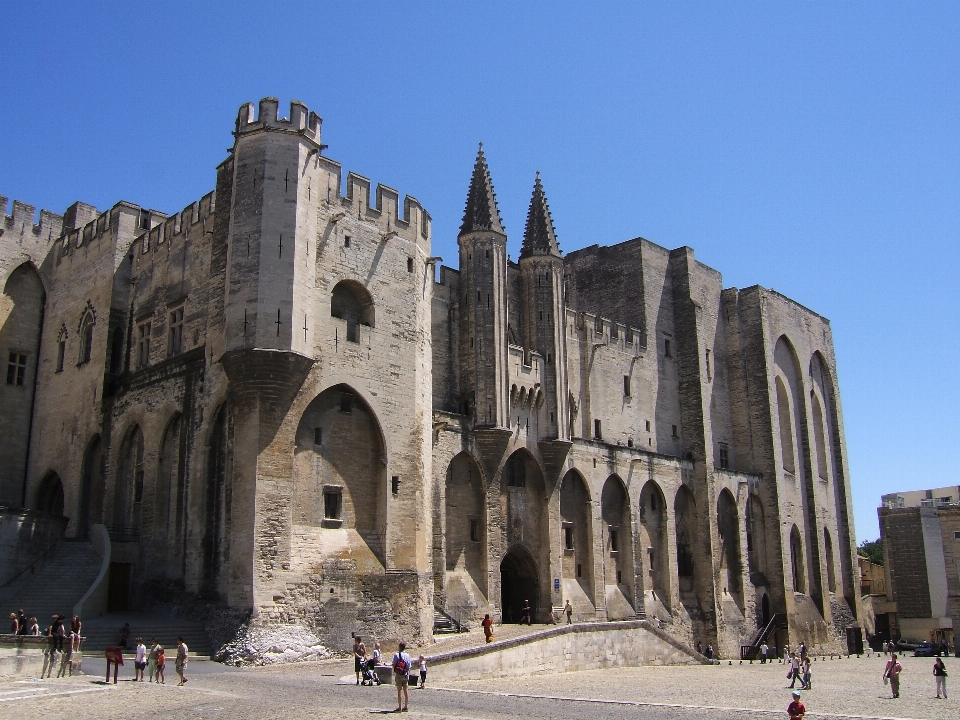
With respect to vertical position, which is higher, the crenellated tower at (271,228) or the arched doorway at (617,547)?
the crenellated tower at (271,228)

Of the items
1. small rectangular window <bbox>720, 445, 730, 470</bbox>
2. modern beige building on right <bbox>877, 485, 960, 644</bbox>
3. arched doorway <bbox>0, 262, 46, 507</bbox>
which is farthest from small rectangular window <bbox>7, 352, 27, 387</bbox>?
modern beige building on right <bbox>877, 485, 960, 644</bbox>

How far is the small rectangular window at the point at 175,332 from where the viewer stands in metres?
28.9

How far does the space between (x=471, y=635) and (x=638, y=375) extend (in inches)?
693

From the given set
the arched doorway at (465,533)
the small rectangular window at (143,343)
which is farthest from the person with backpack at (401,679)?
the small rectangular window at (143,343)

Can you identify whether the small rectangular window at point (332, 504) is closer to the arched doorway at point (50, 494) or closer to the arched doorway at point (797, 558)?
the arched doorway at point (50, 494)

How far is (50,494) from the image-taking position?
33406mm

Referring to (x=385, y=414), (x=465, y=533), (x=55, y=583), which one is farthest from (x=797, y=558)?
(x=55, y=583)

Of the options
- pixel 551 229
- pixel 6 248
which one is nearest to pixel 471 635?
pixel 551 229

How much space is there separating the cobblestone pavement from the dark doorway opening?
238 inches

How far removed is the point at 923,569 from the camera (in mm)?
57312

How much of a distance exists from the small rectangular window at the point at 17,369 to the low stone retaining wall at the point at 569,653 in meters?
20.2

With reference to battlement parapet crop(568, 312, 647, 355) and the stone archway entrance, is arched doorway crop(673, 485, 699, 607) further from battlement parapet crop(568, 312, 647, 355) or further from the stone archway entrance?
the stone archway entrance

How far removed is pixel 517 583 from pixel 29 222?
74.0ft

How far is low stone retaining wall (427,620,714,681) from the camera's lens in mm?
23531
